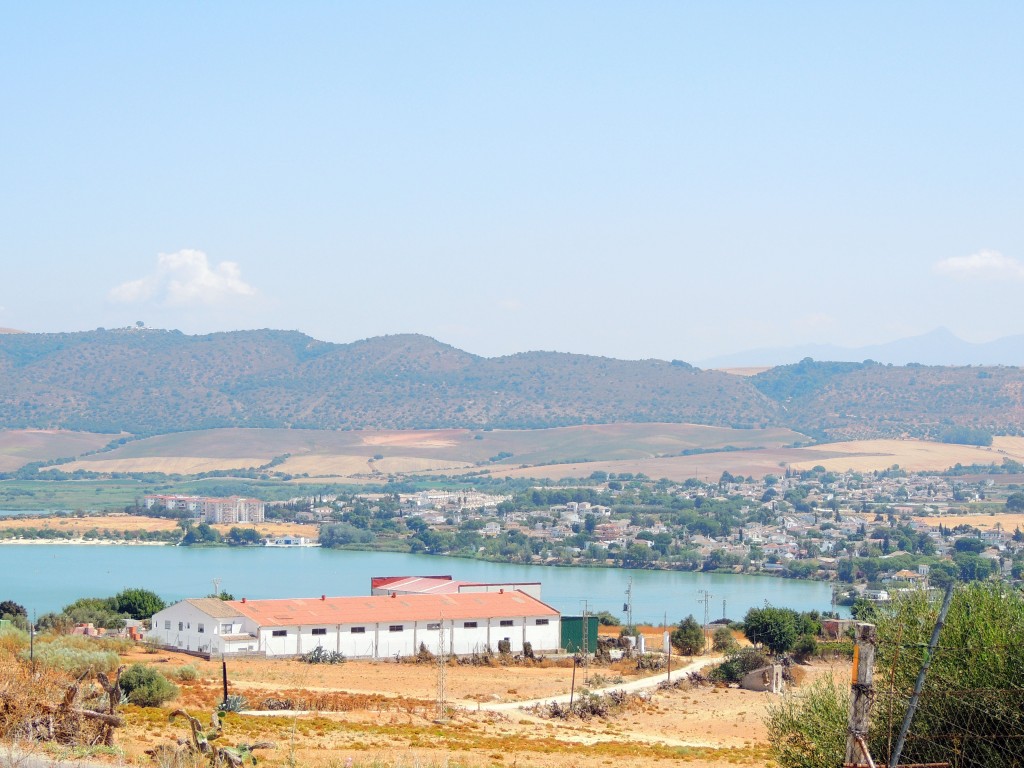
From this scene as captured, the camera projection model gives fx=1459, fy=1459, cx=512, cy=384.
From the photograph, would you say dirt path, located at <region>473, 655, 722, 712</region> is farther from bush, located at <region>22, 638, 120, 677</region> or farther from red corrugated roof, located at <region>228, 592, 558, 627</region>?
bush, located at <region>22, 638, 120, 677</region>

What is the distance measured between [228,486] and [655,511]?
37983 mm

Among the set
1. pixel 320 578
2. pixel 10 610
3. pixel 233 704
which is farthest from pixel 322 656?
pixel 320 578

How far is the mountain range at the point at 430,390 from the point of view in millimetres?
167000

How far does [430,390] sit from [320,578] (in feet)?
408

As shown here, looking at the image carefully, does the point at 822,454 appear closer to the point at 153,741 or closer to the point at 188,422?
the point at 188,422

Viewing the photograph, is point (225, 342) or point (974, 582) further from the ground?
point (225, 342)

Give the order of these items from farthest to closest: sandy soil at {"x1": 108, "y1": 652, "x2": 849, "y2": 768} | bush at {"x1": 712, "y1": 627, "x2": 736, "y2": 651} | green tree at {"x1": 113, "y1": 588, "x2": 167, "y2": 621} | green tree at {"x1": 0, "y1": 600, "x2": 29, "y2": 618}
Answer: green tree at {"x1": 113, "y1": 588, "x2": 167, "y2": 621} → green tree at {"x1": 0, "y1": 600, "x2": 29, "y2": 618} → bush at {"x1": 712, "y1": 627, "x2": 736, "y2": 651} → sandy soil at {"x1": 108, "y1": 652, "x2": 849, "y2": 768}

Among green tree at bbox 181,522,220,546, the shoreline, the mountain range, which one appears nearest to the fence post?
the shoreline

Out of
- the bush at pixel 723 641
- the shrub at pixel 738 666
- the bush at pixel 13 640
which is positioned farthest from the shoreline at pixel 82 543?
the shrub at pixel 738 666

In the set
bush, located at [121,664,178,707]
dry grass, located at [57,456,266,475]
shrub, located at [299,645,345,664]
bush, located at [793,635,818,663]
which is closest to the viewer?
bush, located at [121,664,178,707]

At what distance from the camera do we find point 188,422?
16775 centimetres

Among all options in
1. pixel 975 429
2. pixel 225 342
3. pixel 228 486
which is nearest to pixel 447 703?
pixel 228 486

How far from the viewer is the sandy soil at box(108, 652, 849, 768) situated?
13.0 metres

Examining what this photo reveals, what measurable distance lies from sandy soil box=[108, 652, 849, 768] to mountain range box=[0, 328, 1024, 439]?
459 ft
